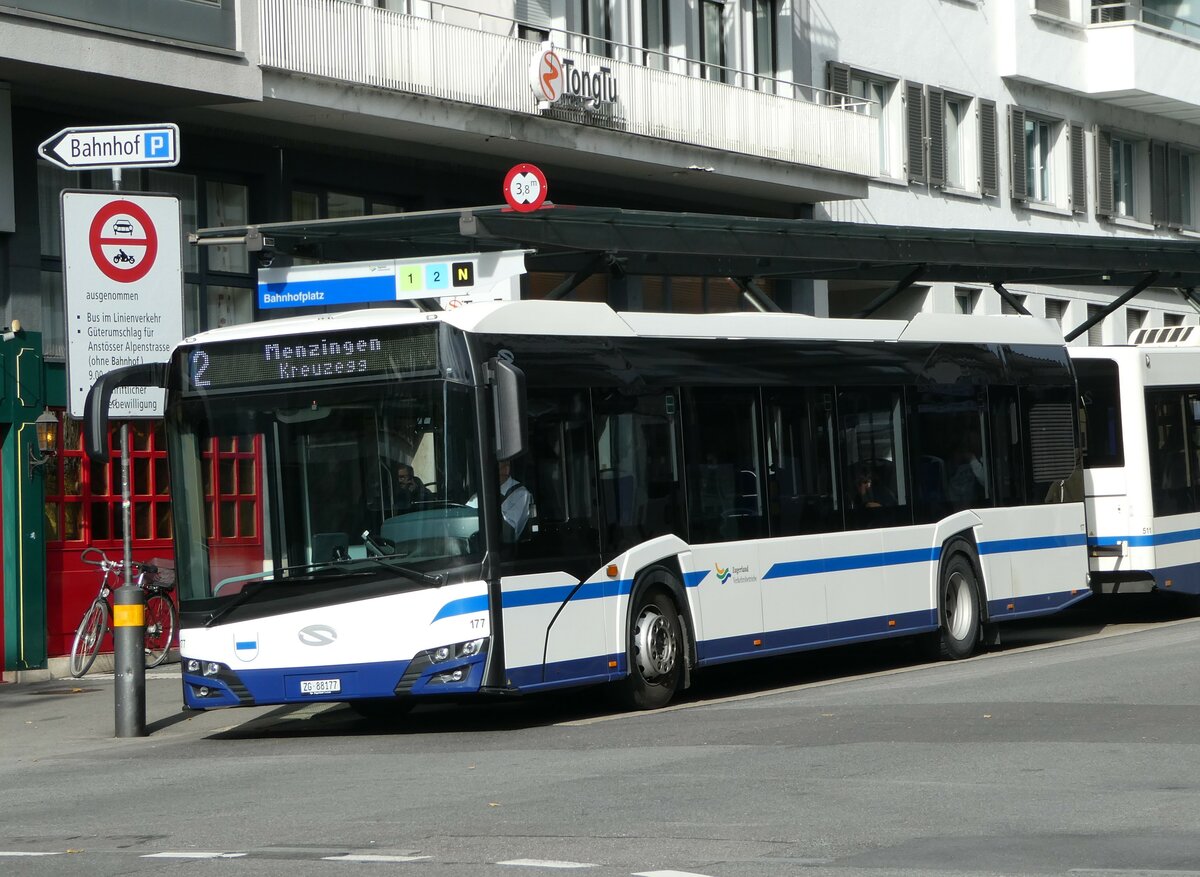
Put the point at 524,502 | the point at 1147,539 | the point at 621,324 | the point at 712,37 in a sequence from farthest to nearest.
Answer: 1. the point at 712,37
2. the point at 1147,539
3. the point at 621,324
4. the point at 524,502

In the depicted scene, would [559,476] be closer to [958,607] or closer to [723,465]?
[723,465]

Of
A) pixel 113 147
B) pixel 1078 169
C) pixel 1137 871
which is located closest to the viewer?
pixel 1137 871

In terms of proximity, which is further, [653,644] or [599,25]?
[599,25]

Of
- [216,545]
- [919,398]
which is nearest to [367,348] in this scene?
[216,545]

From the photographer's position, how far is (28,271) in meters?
19.9

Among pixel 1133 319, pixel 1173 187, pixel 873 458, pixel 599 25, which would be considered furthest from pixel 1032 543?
pixel 1173 187

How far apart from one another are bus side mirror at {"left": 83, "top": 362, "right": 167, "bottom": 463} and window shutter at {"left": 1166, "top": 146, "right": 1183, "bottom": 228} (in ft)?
96.9

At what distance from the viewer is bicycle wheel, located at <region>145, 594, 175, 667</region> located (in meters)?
21.3

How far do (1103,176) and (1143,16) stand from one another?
2971mm

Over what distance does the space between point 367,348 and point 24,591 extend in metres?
7.81

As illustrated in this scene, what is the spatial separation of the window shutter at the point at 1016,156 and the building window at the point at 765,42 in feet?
24.4

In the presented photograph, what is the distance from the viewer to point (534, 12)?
25.2m

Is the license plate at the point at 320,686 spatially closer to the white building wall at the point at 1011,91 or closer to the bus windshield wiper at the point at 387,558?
the bus windshield wiper at the point at 387,558

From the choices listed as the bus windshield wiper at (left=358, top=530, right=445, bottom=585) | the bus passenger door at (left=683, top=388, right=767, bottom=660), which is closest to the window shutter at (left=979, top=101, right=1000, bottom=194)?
the bus passenger door at (left=683, top=388, right=767, bottom=660)
